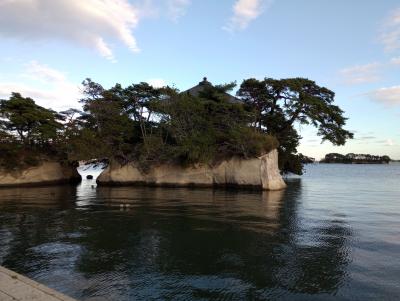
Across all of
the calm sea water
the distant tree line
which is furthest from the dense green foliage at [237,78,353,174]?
the calm sea water

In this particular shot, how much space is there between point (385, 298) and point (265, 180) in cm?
2894

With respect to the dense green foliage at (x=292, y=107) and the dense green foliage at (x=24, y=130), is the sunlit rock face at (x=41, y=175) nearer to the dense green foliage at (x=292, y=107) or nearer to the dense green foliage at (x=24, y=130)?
the dense green foliage at (x=24, y=130)

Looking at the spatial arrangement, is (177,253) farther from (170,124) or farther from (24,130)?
(24,130)

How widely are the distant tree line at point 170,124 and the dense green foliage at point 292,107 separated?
0.10 m

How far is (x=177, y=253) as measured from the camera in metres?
12.5

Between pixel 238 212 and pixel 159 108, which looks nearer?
pixel 238 212

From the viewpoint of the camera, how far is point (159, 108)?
1575 inches

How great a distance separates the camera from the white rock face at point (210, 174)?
125 feet

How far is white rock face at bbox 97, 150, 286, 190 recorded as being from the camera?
38.1 metres

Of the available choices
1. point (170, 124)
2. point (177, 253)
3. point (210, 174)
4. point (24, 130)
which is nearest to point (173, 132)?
point (170, 124)

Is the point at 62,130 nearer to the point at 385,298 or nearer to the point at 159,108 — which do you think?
the point at 159,108

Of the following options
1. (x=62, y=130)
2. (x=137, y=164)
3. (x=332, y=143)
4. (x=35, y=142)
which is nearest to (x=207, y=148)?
(x=137, y=164)

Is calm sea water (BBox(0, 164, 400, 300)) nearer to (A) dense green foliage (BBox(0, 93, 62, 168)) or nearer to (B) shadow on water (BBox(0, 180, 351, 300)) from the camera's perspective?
(B) shadow on water (BBox(0, 180, 351, 300))

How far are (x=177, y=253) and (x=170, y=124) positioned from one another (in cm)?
2800
